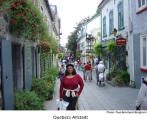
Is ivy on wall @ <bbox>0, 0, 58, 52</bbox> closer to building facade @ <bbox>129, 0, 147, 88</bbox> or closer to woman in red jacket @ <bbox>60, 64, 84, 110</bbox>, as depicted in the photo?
woman in red jacket @ <bbox>60, 64, 84, 110</bbox>

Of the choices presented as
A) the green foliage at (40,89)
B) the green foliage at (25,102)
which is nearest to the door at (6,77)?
the green foliage at (25,102)

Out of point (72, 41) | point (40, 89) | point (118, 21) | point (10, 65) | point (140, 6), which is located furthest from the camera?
point (72, 41)

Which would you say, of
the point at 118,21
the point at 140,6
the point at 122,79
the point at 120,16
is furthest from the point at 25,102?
the point at 118,21

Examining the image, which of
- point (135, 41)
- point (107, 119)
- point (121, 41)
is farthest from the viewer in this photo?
point (121, 41)

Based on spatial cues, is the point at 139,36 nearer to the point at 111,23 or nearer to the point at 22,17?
the point at 111,23

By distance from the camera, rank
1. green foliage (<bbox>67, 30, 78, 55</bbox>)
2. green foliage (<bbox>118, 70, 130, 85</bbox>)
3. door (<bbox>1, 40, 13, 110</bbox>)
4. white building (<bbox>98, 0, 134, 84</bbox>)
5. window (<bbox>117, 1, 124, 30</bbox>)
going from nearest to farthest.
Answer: door (<bbox>1, 40, 13, 110</bbox>) < white building (<bbox>98, 0, 134, 84</bbox>) < green foliage (<bbox>118, 70, 130, 85</bbox>) < window (<bbox>117, 1, 124, 30</bbox>) < green foliage (<bbox>67, 30, 78, 55</bbox>)

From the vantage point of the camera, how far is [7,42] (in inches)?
185

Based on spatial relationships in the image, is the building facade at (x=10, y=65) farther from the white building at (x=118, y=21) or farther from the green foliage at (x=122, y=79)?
the white building at (x=118, y=21)

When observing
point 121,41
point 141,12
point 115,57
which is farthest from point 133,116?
point 115,57

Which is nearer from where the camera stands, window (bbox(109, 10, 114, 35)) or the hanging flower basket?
the hanging flower basket

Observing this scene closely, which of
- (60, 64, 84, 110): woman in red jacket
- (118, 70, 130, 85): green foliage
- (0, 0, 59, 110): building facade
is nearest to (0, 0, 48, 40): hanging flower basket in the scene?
(0, 0, 59, 110): building facade

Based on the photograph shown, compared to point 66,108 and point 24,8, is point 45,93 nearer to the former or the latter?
point 66,108

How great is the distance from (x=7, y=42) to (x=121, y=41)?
889 cm

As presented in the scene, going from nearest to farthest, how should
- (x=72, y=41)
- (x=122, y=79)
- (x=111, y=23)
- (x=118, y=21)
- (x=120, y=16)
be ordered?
(x=122, y=79), (x=120, y=16), (x=118, y=21), (x=111, y=23), (x=72, y=41)
